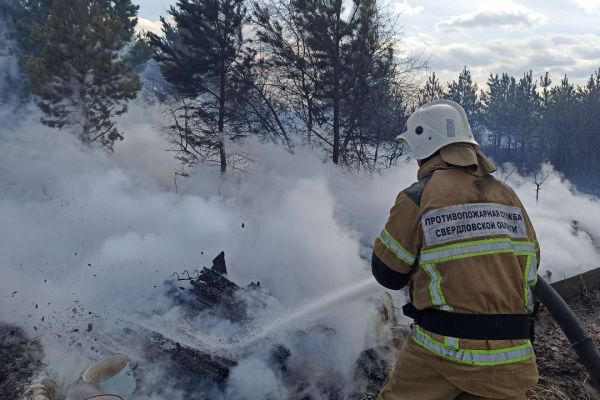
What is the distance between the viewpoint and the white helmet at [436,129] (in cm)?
230

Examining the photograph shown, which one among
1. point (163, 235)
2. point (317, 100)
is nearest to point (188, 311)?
point (163, 235)

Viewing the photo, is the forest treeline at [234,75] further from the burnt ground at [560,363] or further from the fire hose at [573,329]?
the fire hose at [573,329]

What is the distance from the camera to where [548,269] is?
23.6 feet

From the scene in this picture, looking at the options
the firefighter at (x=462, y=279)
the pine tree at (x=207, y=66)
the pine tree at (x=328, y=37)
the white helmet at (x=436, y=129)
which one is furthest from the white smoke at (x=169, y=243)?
the pine tree at (x=207, y=66)

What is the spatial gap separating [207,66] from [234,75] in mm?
925

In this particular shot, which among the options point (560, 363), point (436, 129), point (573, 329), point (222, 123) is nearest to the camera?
point (436, 129)

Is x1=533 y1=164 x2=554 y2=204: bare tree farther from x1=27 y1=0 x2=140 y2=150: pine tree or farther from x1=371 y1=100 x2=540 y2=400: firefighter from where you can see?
x1=27 y1=0 x2=140 y2=150: pine tree

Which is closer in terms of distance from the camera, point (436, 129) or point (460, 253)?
point (460, 253)

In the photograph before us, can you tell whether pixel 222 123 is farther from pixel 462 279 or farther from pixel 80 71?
pixel 462 279

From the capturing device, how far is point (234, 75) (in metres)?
14.9

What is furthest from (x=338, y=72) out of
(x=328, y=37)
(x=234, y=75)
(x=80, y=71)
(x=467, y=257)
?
(x=467, y=257)

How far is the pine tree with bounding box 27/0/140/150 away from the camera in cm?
1309

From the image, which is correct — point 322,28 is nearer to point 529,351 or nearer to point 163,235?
point 163,235

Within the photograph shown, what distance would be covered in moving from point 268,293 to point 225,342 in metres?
1.01
